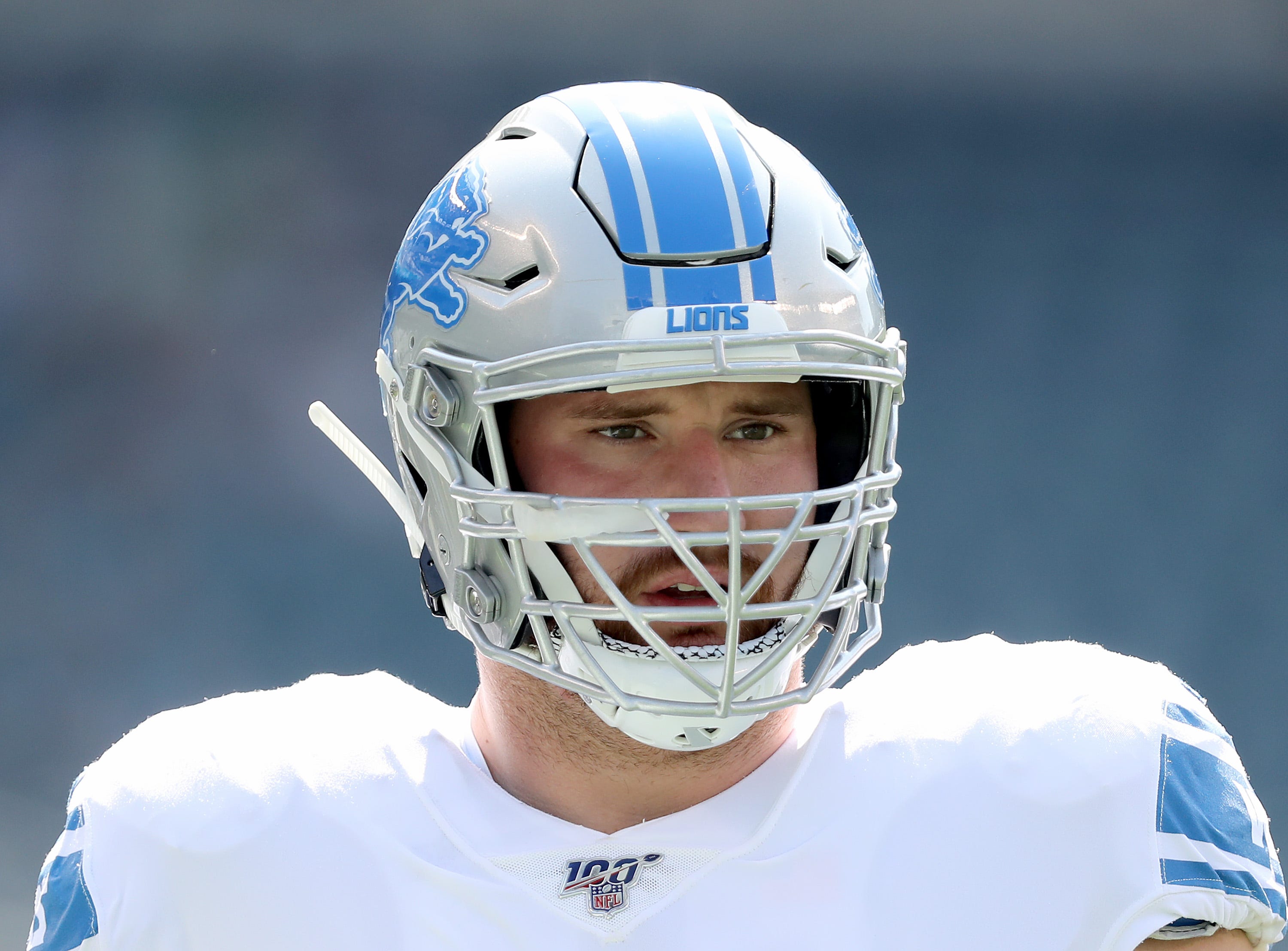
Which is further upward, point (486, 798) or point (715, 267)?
point (715, 267)

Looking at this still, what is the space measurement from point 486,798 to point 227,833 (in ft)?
0.80

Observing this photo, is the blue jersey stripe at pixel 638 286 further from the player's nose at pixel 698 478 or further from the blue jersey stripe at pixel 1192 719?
the blue jersey stripe at pixel 1192 719

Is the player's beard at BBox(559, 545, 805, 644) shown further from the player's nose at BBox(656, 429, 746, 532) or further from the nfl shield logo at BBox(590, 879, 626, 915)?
the nfl shield logo at BBox(590, 879, 626, 915)

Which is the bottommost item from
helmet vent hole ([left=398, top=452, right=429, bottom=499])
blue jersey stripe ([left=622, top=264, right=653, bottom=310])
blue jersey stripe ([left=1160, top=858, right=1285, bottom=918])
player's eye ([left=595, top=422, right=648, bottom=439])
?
blue jersey stripe ([left=1160, top=858, right=1285, bottom=918])

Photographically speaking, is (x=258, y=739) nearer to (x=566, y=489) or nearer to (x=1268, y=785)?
(x=566, y=489)

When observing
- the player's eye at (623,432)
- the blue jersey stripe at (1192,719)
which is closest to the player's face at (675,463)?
the player's eye at (623,432)

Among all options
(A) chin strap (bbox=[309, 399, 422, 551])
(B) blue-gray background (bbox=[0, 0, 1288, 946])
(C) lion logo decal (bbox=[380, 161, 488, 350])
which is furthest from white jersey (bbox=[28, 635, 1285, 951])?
(B) blue-gray background (bbox=[0, 0, 1288, 946])

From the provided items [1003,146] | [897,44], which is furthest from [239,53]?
[1003,146]

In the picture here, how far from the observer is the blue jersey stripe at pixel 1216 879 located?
1241mm

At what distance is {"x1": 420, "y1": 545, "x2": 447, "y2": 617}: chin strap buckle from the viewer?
1.49m

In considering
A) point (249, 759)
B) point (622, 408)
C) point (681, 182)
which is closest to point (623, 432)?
point (622, 408)

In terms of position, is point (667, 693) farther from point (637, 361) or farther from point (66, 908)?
point (66, 908)

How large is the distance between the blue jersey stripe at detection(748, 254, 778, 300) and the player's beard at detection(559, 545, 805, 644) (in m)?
0.24

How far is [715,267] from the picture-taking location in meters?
1.33
